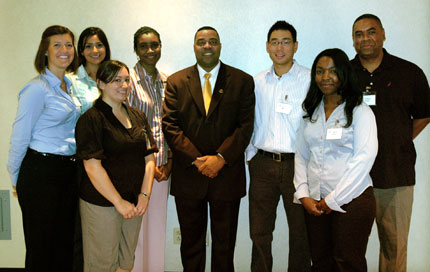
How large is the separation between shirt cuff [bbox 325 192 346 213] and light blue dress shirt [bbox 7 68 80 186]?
1.73 metres

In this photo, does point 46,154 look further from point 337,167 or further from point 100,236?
point 337,167

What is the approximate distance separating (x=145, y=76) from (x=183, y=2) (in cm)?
102

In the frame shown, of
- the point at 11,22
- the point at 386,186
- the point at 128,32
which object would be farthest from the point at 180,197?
the point at 11,22

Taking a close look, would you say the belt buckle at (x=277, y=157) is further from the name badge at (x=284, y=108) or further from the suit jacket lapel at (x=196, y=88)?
the suit jacket lapel at (x=196, y=88)

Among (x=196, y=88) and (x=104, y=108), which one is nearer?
(x=104, y=108)

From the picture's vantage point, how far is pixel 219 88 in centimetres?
259

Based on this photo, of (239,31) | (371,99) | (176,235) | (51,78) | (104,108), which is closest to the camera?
(104,108)

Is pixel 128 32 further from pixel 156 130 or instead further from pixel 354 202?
pixel 354 202

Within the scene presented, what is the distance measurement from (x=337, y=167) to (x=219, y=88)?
1.05 m

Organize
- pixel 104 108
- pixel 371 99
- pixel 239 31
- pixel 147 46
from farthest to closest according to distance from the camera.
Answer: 1. pixel 239 31
2. pixel 147 46
3. pixel 371 99
4. pixel 104 108

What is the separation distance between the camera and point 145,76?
276 cm

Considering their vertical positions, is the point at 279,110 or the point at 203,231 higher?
the point at 279,110

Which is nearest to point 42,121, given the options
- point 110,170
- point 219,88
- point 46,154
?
point 46,154

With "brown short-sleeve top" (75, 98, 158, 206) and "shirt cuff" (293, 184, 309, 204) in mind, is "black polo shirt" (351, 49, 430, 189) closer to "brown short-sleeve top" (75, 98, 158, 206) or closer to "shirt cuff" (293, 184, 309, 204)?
"shirt cuff" (293, 184, 309, 204)
